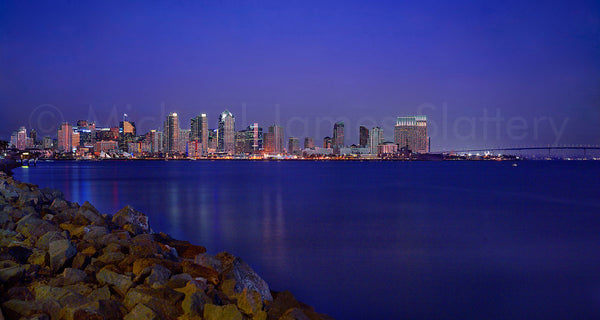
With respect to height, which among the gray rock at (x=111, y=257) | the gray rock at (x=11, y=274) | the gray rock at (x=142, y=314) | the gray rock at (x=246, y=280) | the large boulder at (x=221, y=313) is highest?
the gray rock at (x=11, y=274)

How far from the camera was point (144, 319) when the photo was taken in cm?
375

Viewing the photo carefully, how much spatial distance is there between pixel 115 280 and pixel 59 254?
0.95 metres

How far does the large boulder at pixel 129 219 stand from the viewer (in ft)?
29.2

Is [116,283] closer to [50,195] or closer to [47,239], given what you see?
[47,239]

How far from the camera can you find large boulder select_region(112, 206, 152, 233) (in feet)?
29.2

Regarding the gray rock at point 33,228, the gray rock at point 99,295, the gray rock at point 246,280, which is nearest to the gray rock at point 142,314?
the gray rock at point 99,295

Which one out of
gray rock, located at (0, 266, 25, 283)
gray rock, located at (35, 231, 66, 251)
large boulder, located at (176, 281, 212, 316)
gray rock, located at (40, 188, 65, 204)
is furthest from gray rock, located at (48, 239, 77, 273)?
gray rock, located at (40, 188, 65, 204)

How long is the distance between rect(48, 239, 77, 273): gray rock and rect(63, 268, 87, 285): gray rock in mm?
370

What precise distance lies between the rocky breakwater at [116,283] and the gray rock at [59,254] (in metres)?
0.01

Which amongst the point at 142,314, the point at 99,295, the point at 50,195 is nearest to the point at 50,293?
the point at 99,295

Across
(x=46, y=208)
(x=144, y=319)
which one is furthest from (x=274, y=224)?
(x=144, y=319)

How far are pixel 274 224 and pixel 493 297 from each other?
27.9 feet

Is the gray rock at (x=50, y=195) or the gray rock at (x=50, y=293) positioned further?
the gray rock at (x=50, y=195)

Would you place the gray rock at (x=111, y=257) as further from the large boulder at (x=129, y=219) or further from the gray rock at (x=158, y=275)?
the large boulder at (x=129, y=219)
